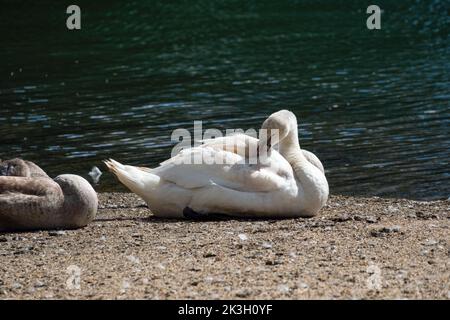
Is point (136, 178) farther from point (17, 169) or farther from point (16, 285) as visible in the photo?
point (16, 285)

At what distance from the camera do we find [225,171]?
1166cm

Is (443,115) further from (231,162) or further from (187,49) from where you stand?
(187,49)

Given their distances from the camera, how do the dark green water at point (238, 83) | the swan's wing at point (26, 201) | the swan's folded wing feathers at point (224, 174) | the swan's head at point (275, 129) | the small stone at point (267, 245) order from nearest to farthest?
the small stone at point (267, 245) < the swan's wing at point (26, 201) < the swan's folded wing feathers at point (224, 174) < the swan's head at point (275, 129) < the dark green water at point (238, 83)

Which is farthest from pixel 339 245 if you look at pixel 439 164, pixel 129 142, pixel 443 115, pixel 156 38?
pixel 156 38

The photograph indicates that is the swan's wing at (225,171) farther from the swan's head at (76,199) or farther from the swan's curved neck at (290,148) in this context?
the swan's head at (76,199)

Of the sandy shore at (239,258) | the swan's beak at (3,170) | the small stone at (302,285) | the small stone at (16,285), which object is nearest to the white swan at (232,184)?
the sandy shore at (239,258)

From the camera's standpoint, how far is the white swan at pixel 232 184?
458 inches

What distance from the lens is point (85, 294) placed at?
26.3 ft

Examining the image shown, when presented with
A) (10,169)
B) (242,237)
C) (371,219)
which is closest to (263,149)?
(371,219)

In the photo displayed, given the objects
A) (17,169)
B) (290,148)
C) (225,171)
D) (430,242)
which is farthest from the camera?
(290,148)

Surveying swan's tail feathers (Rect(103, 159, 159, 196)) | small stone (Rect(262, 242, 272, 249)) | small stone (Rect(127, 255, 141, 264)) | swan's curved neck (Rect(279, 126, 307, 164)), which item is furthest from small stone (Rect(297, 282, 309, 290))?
swan's curved neck (Rect(279, 126, 307, 164))

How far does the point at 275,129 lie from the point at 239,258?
3.32m

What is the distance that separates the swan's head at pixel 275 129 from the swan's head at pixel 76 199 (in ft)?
7.22

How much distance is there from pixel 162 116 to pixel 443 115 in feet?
19.6
